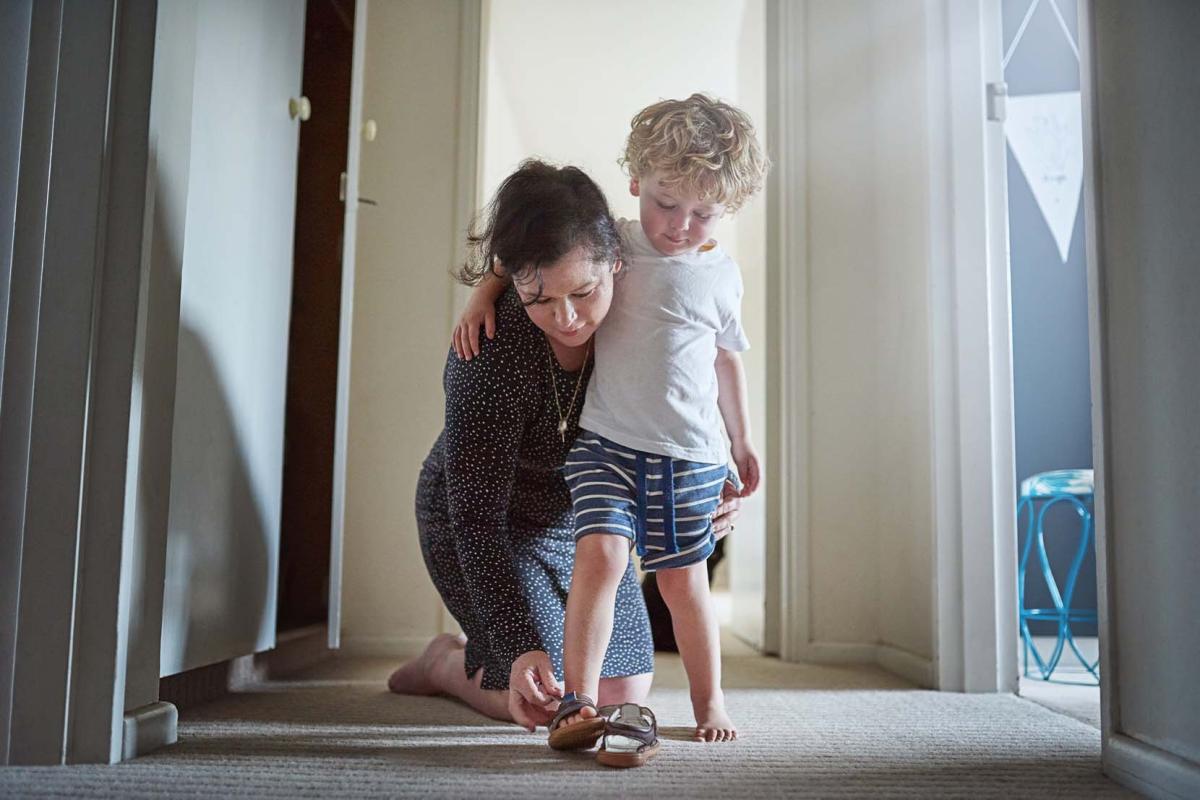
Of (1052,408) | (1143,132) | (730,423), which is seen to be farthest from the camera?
(1052,408)

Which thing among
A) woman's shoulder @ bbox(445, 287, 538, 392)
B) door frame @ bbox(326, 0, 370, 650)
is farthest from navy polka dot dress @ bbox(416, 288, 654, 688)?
door frame @ bbox(326, 0, 370, 650)

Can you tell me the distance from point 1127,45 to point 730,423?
2.18 ft

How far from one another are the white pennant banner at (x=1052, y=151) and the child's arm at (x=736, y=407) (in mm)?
2064

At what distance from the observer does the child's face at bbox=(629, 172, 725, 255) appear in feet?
4.25

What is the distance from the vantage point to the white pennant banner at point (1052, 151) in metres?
3.05

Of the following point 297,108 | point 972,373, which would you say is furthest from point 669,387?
point 297,108

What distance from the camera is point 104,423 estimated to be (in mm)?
1058

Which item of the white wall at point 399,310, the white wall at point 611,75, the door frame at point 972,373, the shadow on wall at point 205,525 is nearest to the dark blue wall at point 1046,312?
the white wall at point 611,75

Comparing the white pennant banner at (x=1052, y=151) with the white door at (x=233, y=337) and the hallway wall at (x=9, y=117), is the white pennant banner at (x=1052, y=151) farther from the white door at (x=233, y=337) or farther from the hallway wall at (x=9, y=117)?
the hallway wall at (x=9, y=117)

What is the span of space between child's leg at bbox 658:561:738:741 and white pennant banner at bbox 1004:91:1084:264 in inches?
89.6

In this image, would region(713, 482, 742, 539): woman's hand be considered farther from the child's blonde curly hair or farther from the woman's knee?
the child's blonde curly hair

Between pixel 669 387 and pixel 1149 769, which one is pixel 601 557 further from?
pixel 1149 769

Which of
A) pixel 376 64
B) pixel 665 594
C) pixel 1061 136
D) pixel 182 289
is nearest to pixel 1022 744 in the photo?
pixel 665 594

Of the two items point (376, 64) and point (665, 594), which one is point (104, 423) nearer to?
point (665, 594)
